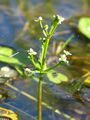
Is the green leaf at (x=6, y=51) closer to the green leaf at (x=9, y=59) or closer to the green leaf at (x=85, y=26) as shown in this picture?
the green leaf at (x=9, y=59)

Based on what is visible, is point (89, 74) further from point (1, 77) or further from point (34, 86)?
point (1, 77)

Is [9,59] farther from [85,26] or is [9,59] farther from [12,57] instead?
[85,26]

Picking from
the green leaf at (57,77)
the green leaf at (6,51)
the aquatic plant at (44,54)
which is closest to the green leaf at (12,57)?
the green leaf at (6,51)

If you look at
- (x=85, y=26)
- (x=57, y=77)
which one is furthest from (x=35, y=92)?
(x=85, y=26)

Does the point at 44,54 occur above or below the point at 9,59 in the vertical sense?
below

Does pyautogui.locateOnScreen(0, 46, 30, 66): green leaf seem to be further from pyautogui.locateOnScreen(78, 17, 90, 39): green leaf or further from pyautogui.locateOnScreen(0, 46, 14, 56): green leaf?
pyautogui.locateOnScreen(78, 17, 90, 39): green leaf

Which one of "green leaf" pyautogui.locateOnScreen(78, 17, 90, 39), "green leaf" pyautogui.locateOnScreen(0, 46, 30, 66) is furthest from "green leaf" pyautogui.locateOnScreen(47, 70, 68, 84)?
"green leaf" pyautogui.locateOnScreen(78, 17, 90, 39)

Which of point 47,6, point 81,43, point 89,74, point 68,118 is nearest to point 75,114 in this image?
point 68,118

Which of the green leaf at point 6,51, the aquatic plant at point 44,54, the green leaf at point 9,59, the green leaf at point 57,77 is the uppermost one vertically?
the green leaf at point 6,51
